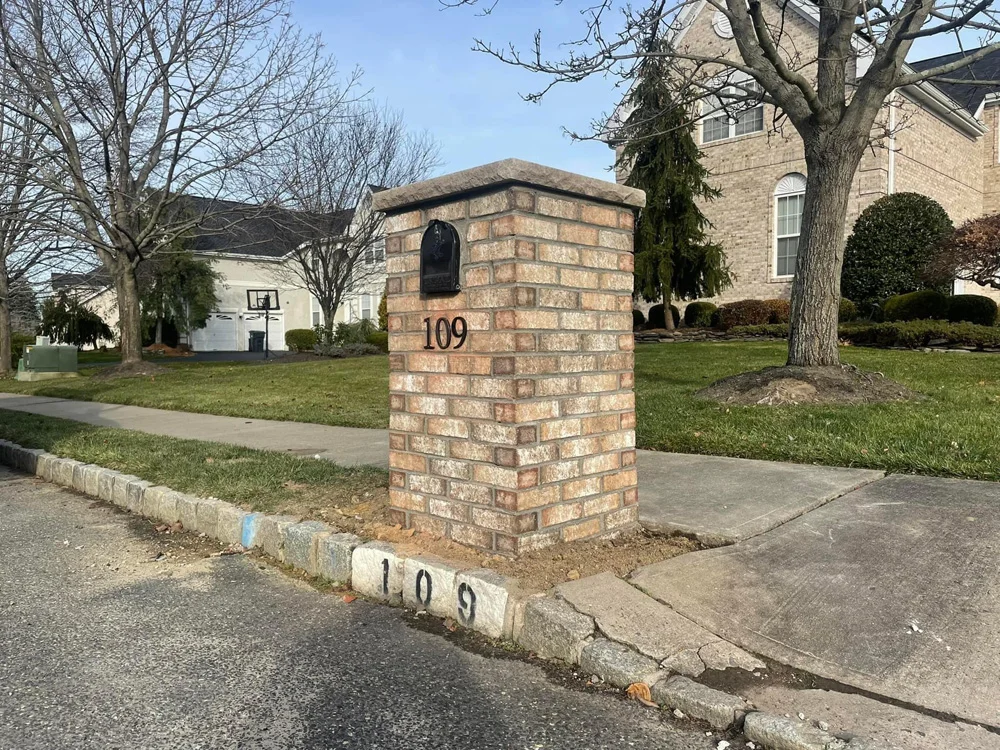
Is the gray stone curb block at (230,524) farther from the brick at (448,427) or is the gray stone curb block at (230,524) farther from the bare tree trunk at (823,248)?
the bare tree trunk at (823,248)

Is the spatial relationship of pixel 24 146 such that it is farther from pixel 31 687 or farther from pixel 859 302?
pixel 859 302

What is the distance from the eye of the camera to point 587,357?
3.57 meters

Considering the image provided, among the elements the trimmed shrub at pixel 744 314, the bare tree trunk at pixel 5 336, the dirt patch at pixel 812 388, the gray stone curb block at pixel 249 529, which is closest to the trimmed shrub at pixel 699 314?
the trimmed shrub at pixel 744 314

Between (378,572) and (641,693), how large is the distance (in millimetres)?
1493

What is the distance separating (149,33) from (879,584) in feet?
55.8

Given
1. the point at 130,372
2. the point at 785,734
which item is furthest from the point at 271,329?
the point at 785,734

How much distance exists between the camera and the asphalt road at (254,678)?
2.28 metres

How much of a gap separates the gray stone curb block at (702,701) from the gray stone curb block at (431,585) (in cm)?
106

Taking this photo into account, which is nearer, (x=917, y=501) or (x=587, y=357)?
(x=587, y=357)

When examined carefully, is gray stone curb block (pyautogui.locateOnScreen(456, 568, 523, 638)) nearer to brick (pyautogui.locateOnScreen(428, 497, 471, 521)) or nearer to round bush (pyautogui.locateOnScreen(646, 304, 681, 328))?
brick (pyautogui.locateOnScreen(428, 497, 471, 521))

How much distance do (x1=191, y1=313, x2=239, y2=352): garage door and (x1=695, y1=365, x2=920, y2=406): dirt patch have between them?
35.8 m

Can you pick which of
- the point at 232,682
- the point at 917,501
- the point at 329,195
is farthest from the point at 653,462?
the point at 329,195

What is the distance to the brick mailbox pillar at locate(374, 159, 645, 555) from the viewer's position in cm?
325

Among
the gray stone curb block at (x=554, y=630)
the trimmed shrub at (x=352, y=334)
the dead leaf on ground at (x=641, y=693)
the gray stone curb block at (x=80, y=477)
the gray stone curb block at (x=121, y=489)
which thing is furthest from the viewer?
the trimmed shrub at (x=352, y=334)
